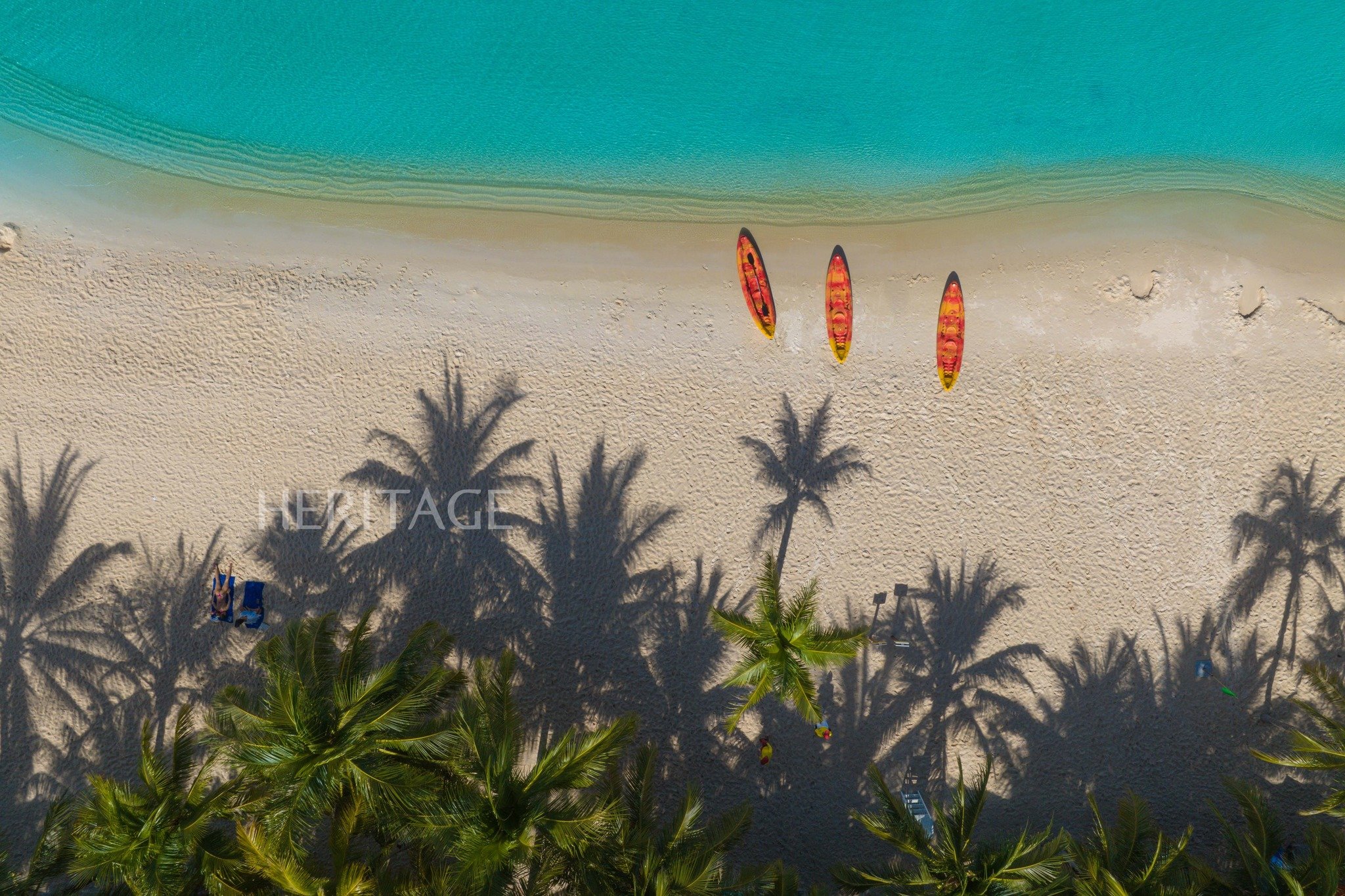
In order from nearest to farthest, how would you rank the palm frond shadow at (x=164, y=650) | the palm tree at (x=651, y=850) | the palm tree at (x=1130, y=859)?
the palm tree at (x=651, y=850) < the palm tree at (x=1130, y=859) < the palm frond shadow at (x=164, y=650)

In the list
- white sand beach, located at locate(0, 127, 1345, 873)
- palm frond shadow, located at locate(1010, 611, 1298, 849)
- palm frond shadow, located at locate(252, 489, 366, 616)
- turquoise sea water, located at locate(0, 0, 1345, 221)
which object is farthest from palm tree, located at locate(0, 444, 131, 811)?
palm frond shadow, located at locate(1010, 611, 1298, 849)

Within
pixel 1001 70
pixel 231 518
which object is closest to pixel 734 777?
pixel 231 518

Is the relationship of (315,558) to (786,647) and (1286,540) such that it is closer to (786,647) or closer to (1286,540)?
(786,647)

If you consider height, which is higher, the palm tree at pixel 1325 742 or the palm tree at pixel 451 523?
the palm tree at pixel 451 523

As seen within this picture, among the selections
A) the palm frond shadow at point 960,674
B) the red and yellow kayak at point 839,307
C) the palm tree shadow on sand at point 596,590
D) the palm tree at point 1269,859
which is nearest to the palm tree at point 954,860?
the palm frond shadow at point 960,674

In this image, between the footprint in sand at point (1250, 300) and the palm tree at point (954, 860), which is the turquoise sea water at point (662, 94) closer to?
the footprint in sand at point (1250, 300)

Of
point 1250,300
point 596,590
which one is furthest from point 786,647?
point 1250,300
